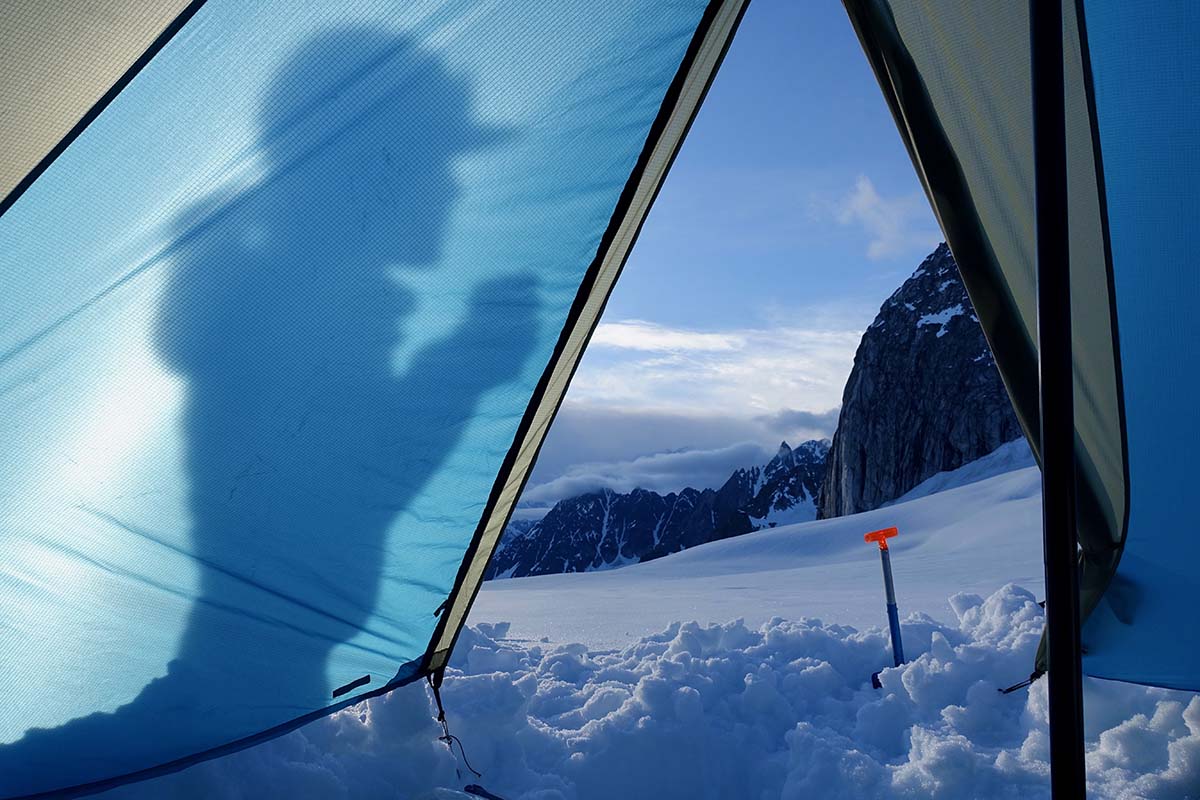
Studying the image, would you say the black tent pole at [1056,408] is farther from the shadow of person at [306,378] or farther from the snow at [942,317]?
the snow at [942,317]

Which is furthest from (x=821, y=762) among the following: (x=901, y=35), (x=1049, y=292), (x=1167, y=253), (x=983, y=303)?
(x=901, y=35)

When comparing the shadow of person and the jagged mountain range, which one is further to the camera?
the jagged mountain range

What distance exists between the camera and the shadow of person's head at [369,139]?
1571mm

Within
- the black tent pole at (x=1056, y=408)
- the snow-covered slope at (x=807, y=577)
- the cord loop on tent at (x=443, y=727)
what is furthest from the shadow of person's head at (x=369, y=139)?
the snow-covered slope at (x=807, y=577)

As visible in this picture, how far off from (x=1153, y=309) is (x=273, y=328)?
2.20 metres

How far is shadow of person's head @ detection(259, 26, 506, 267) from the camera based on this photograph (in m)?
1.57

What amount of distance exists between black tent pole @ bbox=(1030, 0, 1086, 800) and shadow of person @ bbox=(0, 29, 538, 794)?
127cm

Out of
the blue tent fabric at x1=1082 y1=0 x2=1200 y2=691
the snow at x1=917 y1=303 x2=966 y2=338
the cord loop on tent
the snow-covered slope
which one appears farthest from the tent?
the snow at x1=917 y1=303 x2=966 y2=338

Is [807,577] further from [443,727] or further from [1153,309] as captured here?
[1153,309]

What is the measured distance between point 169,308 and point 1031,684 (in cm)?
314

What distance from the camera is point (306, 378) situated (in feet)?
6.38

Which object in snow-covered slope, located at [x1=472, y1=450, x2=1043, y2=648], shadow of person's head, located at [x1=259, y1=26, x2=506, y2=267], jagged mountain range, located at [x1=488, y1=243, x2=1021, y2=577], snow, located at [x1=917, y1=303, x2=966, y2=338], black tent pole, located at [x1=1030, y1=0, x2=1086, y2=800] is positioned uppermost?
snow, located at [x1=917, y1=303, x2=966, y2=338]

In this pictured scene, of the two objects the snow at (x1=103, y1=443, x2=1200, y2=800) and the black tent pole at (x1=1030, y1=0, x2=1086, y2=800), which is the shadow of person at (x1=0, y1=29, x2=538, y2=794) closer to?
the snow at (x1=103, y1=443, x2=1200, y2=800)

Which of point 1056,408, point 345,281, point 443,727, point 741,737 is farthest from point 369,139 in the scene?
point 741,737
